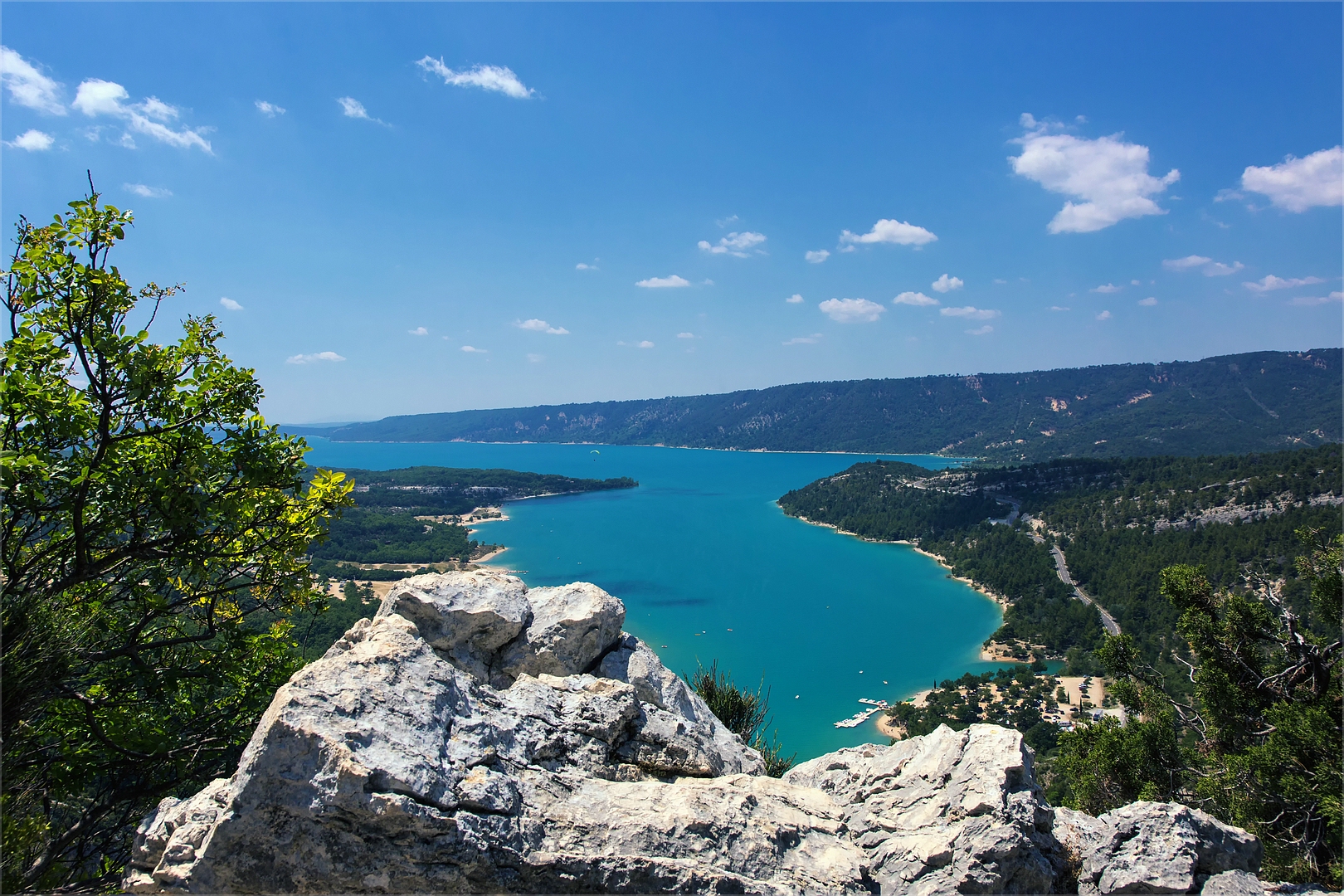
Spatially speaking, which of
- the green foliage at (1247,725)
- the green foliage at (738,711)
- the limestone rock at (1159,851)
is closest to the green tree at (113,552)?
the green foliage at (738,711)

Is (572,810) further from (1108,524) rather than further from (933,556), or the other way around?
(933,556)

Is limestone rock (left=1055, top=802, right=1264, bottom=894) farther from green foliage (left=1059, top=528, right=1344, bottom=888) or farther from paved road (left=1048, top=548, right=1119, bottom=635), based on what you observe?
paved road (left=1048, top=548, right=1119, bottom=635)

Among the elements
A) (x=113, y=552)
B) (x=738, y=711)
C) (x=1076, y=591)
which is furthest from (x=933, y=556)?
(x=113, y=552)

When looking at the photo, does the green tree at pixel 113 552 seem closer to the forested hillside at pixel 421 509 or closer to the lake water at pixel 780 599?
the lake water at pixel 780 599

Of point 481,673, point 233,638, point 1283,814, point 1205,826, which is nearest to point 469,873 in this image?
point 481,673

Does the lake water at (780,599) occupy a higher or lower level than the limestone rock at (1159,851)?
lower

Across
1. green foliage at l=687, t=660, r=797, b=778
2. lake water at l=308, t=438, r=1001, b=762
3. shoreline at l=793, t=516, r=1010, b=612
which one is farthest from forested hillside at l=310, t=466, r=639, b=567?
shoreline at l=793, t=516, r=1010, b=612
